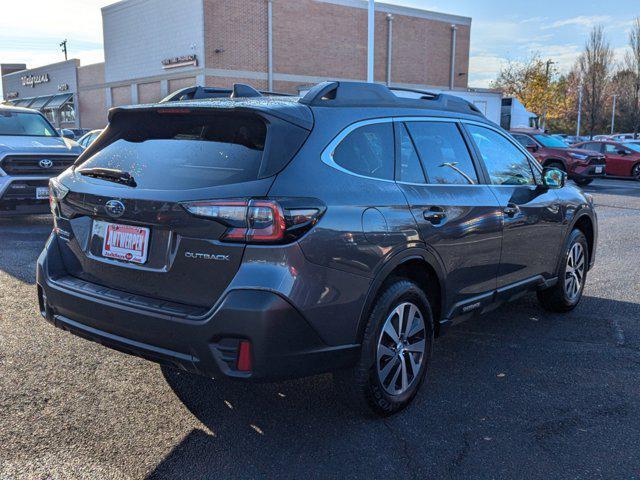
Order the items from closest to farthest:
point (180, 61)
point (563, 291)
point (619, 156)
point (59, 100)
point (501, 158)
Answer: point (501, 158), point (563, 291), point (619, 156), point (180, 61), point (59, 100)

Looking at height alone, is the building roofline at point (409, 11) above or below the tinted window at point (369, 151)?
above

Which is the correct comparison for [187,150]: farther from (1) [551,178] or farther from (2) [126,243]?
(1) [551,178]

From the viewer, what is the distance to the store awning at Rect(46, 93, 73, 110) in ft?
148

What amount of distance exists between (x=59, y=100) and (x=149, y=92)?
1499 cm

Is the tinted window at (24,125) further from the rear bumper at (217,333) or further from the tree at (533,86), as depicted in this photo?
the tree at (533,86)

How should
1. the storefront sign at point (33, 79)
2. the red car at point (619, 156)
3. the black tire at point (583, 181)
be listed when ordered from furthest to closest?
the storefront sign at point (33, 79) < the red car at point (619, 156) < the black tire at point (583, 181)

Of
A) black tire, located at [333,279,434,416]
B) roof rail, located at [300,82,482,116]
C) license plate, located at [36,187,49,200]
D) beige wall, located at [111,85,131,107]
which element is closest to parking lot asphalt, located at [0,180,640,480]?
black tire, located at [333,279,434,416]

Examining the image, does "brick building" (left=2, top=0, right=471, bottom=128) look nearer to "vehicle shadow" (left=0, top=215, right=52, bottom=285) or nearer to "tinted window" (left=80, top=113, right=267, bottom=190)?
"vehicle shadow" (left=0, top=215, right=52, bottom=285)

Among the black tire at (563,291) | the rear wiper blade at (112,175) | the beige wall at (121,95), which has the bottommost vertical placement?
the black tire at (563,291)

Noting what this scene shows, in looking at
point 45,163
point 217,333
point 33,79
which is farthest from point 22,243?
point 33,79

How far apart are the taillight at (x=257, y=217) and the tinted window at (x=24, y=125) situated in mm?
8846

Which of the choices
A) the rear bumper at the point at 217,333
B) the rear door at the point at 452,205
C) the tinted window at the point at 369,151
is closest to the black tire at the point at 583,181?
the rear door at the point at 452,205

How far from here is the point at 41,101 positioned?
4894 cm

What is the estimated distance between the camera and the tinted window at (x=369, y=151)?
10.7 ft
